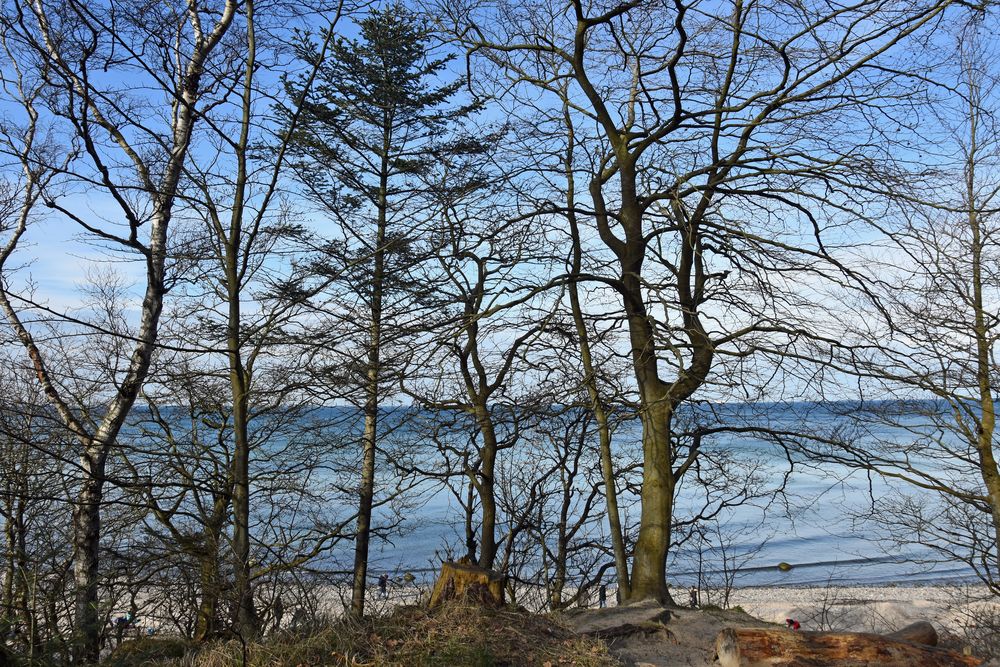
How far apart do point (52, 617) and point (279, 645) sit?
305cm

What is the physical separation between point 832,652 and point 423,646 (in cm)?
271

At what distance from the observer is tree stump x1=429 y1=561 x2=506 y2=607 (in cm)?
586

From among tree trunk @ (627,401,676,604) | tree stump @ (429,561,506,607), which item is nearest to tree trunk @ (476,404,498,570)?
tree trunk @ (627,401,676,604)

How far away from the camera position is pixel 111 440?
327 inches

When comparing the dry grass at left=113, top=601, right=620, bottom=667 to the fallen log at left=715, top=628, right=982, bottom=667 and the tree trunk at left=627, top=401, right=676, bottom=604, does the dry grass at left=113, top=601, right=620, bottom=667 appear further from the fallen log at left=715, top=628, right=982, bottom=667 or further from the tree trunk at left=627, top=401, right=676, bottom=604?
the tree trunk at left=627, top=401, right=676, bottom=604

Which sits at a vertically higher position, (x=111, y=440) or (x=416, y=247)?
(x=416, y=247)

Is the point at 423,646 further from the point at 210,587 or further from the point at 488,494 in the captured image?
the point at 488,494

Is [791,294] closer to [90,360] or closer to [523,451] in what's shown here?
[523,451]

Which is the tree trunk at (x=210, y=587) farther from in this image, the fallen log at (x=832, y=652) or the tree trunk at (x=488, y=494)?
the tree trunk at (x=488, y=494)

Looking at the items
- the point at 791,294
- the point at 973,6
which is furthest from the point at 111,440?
the point at 973,6

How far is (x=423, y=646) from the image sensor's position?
196 inches

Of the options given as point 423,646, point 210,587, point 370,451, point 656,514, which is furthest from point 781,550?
point 210,587

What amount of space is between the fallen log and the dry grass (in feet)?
2.98

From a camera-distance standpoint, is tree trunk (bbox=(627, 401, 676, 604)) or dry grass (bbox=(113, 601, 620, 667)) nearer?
dry grass (bbox=(113, 601, 620, 667))
